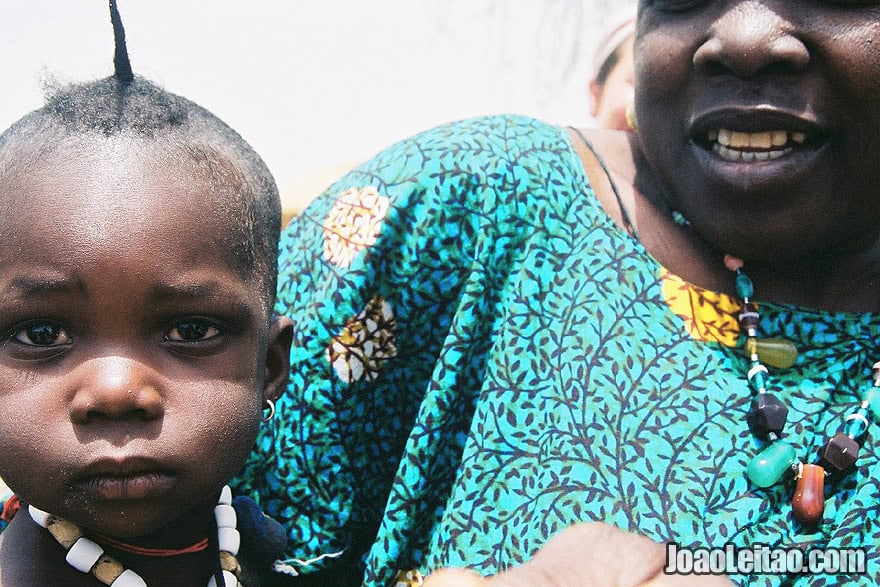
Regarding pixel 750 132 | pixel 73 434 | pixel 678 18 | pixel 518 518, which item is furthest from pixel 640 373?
pixel 73 434

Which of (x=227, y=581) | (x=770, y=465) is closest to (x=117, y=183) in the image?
(x=227, y=581)

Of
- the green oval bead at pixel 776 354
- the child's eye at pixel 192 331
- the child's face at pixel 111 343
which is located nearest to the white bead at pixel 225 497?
the child's face at pixel 111 343

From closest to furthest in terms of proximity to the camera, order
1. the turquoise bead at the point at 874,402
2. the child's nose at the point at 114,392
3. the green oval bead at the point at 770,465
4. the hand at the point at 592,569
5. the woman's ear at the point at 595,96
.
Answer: the hand at the point at 592,569 < the child's nose at the point at 114,392 < the green oval bead at the point at 770,465 < the turquoise bead at the point at 874,402 < the woman's ear at the point at 595,96

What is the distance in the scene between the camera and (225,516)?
67.1 inches

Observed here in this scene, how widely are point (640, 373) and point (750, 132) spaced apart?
434 mm

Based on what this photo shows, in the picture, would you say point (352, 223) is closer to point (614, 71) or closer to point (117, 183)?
point (117, 183)

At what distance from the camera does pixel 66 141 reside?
4.87ft

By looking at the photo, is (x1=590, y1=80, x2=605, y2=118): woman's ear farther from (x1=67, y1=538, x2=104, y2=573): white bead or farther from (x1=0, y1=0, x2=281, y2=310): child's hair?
(x1=67, y1=538, x2=104, y2=573): white bead

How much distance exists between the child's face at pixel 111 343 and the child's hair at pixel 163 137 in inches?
1.4

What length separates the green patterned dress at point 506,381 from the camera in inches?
65.1

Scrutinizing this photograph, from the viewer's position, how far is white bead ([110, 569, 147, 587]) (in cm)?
149

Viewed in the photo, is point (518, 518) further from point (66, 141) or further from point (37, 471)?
point (66, 141)

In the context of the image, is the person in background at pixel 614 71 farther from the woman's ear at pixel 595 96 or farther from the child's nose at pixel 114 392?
the child's nose at pixel 114 392

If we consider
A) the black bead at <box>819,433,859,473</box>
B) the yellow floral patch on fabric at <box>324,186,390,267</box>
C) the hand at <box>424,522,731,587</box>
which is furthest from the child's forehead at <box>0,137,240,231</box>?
the black bead at <box>819,433,859,473</box>
